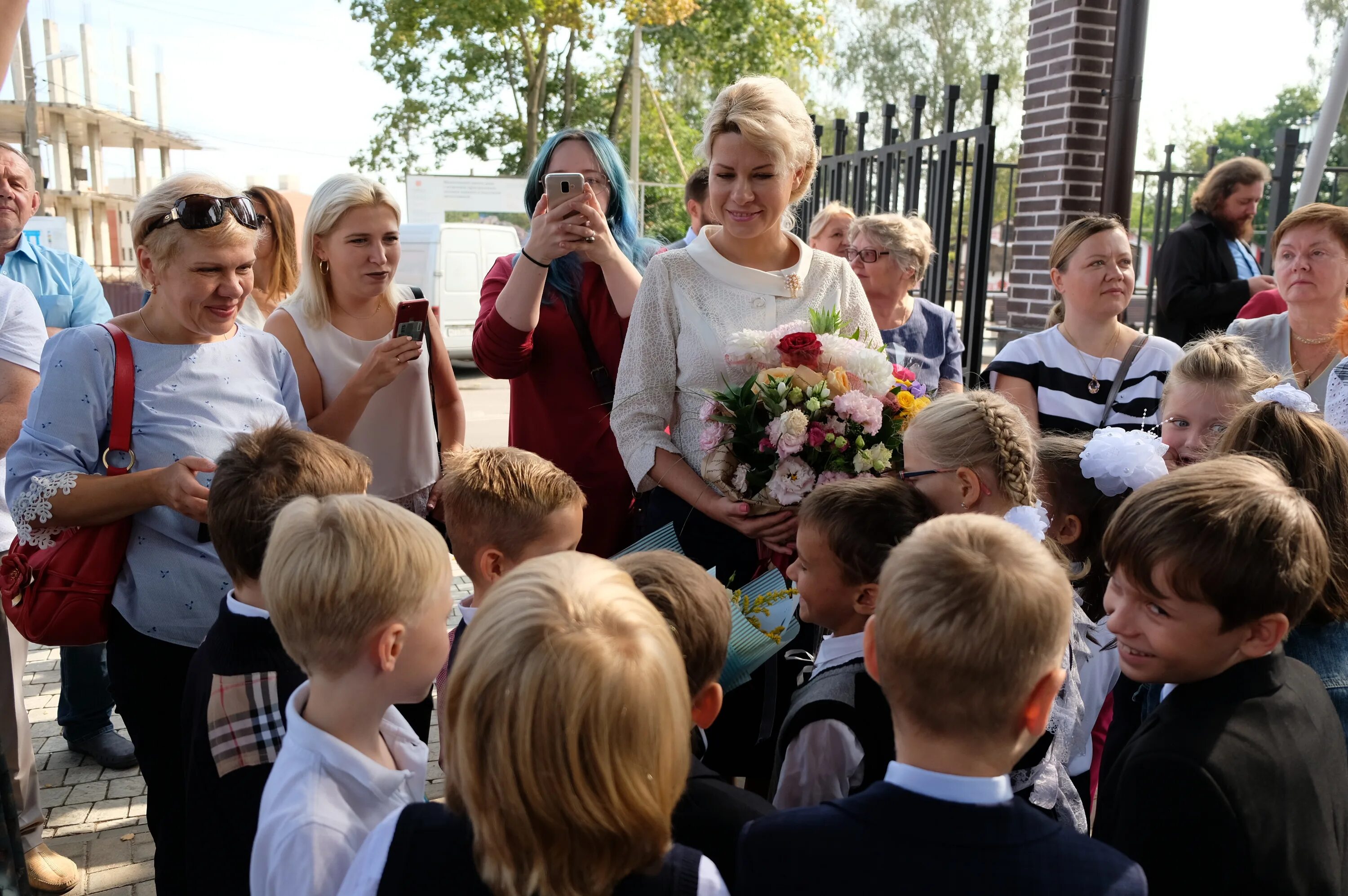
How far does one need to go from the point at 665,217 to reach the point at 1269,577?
99.3 feet

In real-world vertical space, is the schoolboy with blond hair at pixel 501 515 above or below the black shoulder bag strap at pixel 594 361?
below

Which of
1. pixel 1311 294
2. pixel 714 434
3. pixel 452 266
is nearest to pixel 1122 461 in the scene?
pixel 714 434

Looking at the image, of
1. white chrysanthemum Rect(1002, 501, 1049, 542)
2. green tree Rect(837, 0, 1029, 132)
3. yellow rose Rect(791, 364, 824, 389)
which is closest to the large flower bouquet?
yellow rose Rect(791, 364, 824, 389)

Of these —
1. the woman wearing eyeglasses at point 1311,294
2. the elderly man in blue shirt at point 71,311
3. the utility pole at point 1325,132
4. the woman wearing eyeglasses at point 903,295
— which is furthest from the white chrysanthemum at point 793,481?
the utility pole at point 1325,132

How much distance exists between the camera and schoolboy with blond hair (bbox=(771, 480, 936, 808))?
1837mm

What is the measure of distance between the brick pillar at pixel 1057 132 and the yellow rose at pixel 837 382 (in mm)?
4330

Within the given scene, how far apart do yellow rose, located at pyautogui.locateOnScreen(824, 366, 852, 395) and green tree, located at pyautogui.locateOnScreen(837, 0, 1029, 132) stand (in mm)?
39941

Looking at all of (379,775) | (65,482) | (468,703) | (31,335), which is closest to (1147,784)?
(468,703)

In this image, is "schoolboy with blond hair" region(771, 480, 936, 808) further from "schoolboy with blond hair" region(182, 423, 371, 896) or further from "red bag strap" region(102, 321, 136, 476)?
"red bag strap" region(102, 321, 136, 476)

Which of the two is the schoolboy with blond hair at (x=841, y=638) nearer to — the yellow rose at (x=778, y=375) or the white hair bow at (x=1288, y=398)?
the yellow rose at (x=778, y=375)

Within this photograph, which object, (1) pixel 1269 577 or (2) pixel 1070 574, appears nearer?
(1) pixel 1269 577

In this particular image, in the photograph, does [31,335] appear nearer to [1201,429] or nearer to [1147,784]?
[1147,784]

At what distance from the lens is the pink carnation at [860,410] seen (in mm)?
2434

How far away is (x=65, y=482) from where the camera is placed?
2.38m
